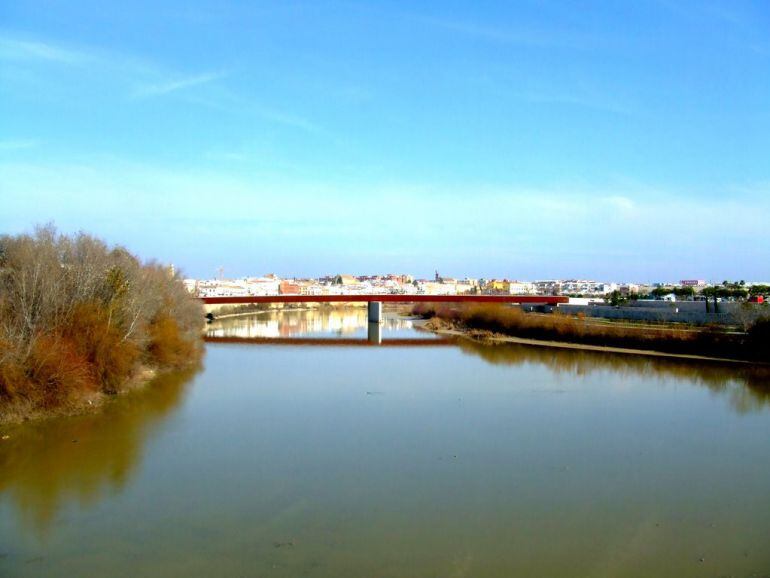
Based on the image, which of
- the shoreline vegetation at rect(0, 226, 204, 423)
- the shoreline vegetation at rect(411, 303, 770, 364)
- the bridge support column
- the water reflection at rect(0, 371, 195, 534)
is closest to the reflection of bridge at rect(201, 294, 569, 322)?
the bridge support column

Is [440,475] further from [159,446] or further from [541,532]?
[159,446]

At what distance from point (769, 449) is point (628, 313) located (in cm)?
2274

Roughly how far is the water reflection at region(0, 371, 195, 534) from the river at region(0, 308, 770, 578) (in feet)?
0.13

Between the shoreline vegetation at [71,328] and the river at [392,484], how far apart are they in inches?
22.3

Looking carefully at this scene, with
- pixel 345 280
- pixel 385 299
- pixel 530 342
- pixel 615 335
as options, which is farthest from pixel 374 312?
pixel 345 280

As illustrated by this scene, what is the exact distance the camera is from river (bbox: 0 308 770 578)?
5922 mm

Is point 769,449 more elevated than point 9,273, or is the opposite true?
point 9,273

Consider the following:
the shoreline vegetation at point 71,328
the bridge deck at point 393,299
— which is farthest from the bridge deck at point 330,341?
the shoreline vegetation at point 71,328

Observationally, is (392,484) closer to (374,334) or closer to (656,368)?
(656,368)

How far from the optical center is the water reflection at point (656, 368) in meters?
15.7

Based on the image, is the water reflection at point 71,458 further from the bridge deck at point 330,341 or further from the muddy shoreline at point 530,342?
the muddy shoreline at point 530,342

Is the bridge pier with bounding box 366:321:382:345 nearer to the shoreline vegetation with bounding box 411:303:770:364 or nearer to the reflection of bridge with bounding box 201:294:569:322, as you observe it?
the reflection of bridge with bounding box 201:294:569:322

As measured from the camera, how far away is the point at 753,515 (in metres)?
7.09

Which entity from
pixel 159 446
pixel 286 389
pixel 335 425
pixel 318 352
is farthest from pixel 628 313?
pixel 159 446
